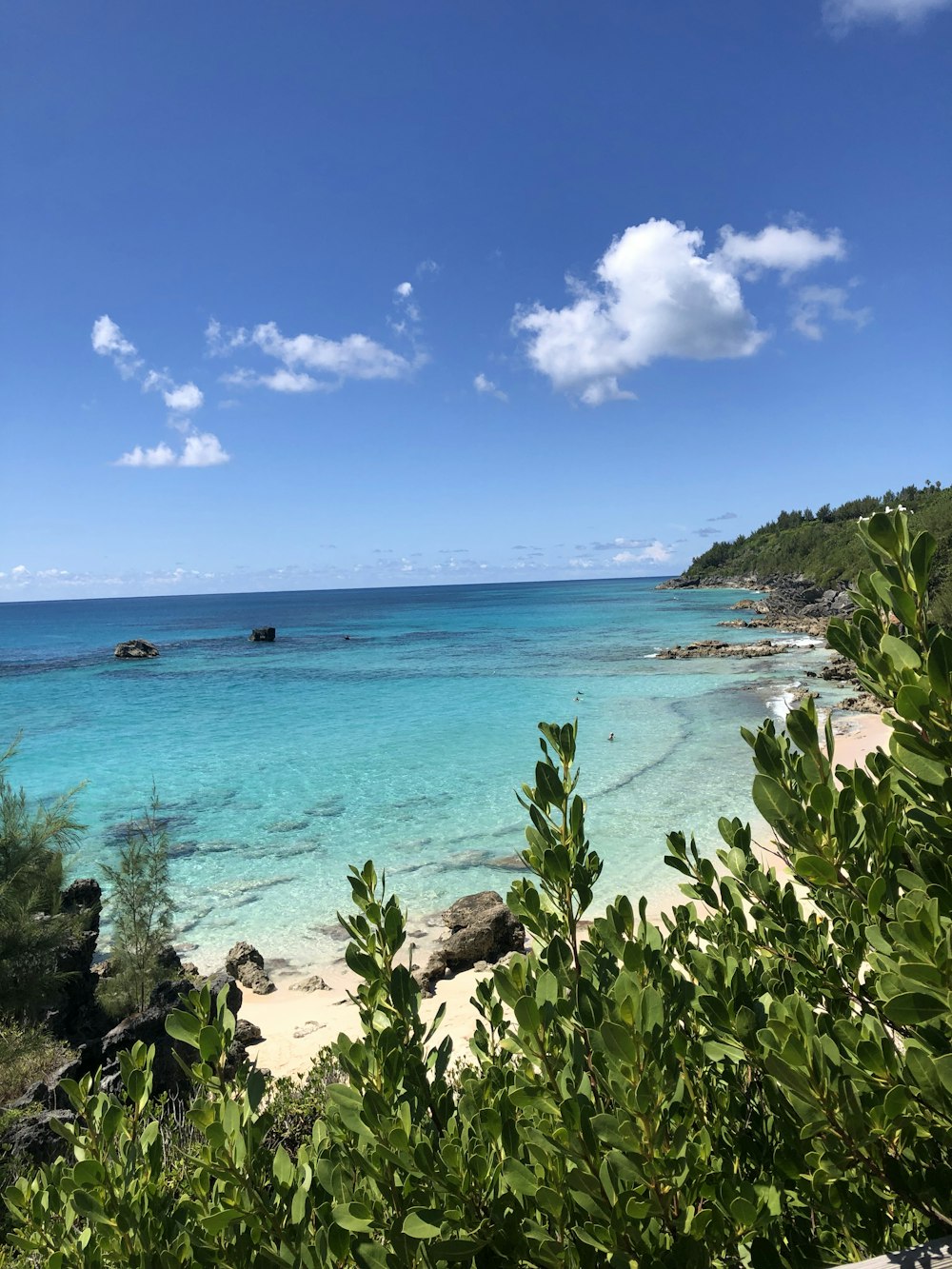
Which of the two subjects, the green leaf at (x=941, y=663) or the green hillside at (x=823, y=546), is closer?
the green leaf at (x=941, y=663)

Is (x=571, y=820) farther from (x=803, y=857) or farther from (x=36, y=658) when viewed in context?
(x=36, y=658)

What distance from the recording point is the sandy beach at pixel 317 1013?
29.0 ft

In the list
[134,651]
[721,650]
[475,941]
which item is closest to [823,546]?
[721,650]

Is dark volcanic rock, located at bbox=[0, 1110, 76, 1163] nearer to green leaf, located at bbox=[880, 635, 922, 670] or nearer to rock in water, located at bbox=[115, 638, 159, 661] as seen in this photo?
green leaf, located at bbox=[880, 635, 922, 670]

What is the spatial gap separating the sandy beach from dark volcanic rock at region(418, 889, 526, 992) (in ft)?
0.75

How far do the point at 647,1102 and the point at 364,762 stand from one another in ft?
79.0

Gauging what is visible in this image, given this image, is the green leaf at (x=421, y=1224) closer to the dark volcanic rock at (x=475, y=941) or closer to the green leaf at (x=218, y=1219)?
the green leaf at (x=218, y=1219)

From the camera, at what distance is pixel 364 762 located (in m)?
24.6

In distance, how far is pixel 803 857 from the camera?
1471 millimetres

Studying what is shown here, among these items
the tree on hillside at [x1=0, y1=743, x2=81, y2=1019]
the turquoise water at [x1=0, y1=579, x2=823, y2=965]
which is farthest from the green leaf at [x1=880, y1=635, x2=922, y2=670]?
the turquoise water at [x1=0, y1=579, x2=823, y2=965]

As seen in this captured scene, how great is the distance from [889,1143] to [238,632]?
9887 centimetres

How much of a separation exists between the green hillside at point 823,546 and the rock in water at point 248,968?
30498 millimetres

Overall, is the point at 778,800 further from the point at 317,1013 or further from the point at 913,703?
the point at 317,1013

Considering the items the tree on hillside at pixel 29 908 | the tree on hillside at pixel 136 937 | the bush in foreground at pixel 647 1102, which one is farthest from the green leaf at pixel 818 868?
the tree on hillside at pixel 136 937
